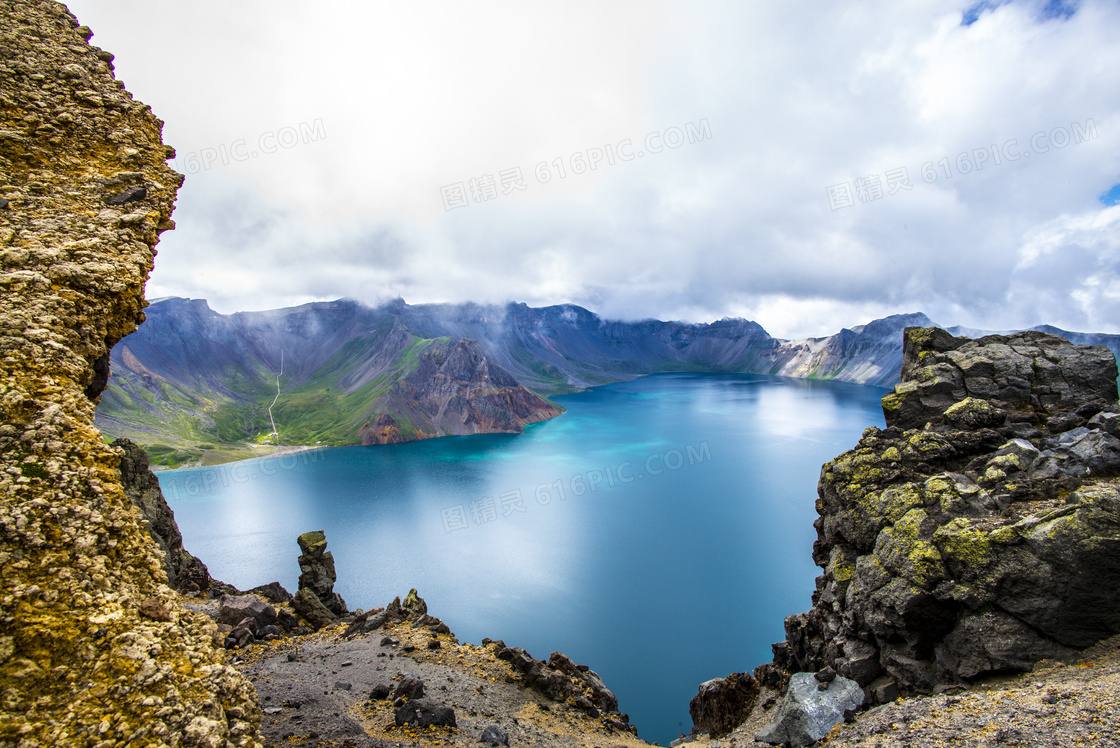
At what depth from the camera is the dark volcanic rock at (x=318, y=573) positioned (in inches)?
1196

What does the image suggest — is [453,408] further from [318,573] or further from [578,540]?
[318,573]

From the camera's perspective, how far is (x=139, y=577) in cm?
769

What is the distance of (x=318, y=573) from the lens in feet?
101

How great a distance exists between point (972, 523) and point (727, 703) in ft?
55.8

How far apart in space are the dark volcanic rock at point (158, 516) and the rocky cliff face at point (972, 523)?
31450 millimetres

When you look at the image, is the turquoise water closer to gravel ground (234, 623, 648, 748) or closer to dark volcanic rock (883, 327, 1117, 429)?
gravel ground (234, 623, 648, 748)

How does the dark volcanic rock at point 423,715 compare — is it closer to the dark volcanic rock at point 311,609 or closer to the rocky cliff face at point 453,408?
the dark volcanic rock at point 311,609

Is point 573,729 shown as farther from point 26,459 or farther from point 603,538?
point 603,538

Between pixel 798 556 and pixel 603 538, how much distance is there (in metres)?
25.3

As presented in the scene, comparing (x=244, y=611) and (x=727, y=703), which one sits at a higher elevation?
(x=244, y=611)

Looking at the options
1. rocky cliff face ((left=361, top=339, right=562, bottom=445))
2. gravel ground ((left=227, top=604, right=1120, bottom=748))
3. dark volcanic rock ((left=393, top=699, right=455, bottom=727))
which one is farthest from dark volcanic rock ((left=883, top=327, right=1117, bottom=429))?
rocky cliff face ((left=361, top=339, right=562, bottom=445))

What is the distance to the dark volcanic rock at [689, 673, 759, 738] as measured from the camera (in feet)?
79.5

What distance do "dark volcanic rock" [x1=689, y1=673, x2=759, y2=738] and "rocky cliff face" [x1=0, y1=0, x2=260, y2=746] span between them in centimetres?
2469

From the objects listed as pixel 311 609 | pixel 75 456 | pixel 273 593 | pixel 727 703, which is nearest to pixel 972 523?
pixel 727 703
